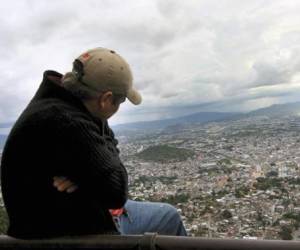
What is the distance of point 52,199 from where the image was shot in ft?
8.27

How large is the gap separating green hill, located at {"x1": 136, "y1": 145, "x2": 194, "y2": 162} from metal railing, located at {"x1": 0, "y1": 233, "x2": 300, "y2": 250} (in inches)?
994

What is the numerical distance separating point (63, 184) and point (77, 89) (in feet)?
1.66

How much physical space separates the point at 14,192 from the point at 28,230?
0.21 meters

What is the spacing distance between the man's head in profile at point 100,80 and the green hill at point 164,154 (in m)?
25.2

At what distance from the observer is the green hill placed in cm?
2911

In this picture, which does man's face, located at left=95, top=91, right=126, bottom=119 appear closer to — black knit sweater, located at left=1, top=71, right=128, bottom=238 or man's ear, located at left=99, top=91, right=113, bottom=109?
man's ear, located at left=99, top=91, right=113, bottom=109

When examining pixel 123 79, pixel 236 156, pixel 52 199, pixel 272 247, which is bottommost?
pixel 236 156

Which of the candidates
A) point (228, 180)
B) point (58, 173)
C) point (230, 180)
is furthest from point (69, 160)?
point (228, 180)

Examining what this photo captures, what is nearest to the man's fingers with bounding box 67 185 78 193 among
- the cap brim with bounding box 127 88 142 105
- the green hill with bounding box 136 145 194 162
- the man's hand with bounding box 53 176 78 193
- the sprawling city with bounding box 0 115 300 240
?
the man's hand with bounding box 53 176 78 193

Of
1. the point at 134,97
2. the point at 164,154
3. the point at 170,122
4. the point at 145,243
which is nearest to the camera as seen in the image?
the point at 145,243

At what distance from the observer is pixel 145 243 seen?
2.26m

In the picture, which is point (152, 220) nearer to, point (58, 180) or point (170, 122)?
point (58, 180)

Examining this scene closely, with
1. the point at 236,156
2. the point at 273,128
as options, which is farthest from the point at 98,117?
the point at 273,128

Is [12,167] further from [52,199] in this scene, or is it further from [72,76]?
[72,76]
